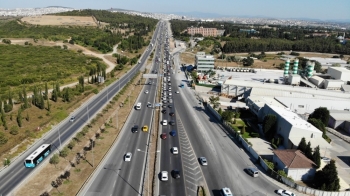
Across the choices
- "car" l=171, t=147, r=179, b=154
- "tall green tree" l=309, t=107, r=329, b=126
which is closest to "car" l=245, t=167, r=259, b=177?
"car" l=171, t=147, r=179, b=154

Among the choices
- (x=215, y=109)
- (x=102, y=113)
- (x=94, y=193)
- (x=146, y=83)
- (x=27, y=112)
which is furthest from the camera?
(x=146, y=83)

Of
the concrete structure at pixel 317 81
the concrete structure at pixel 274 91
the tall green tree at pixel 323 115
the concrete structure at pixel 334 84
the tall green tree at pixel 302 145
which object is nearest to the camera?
the tall green tree at pixel 302 145

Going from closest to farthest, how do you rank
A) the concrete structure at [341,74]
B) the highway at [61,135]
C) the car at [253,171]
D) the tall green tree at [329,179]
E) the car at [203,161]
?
the tall green tree at [329,179]
the highway at [61,135]
the car at [253,171]
the car at [203,161]
the concrete structure at [341,74]

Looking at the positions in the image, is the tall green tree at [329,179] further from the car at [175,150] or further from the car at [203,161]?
the car at [175,150]

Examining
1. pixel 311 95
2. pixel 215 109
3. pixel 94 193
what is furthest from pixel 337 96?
pixel 94 193

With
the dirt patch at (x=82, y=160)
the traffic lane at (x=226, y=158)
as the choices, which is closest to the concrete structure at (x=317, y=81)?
the traffic lane at (x=226, y=158)

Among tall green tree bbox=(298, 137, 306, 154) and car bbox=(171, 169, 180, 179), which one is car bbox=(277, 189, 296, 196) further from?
car bbox=(171, 169, 180, 179)

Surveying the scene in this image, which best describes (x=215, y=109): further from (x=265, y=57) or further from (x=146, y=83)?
(x=265, y=57)
